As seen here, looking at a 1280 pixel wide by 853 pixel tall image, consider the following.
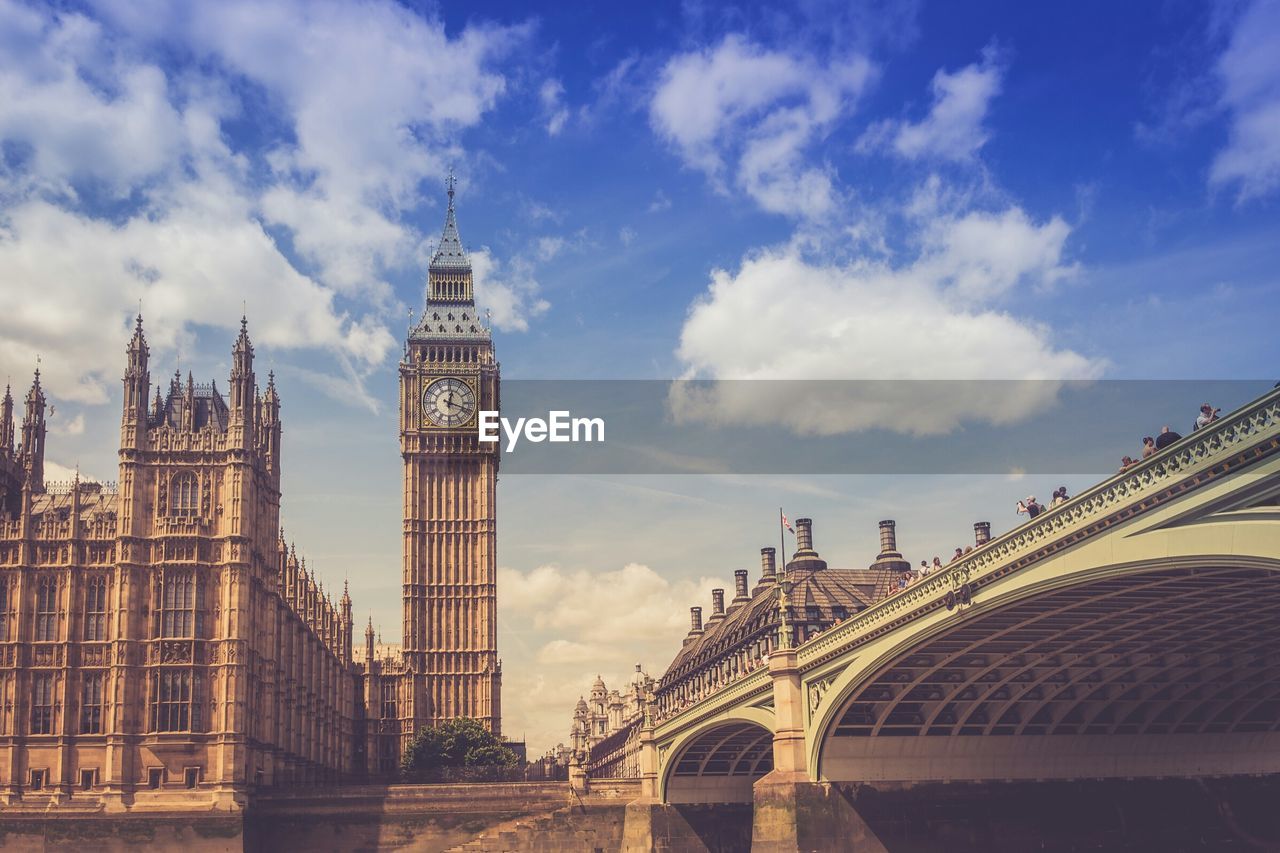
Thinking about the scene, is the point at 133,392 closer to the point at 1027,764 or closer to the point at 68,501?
the point at 68,501

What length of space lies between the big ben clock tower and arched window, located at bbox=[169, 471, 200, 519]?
48.2 m

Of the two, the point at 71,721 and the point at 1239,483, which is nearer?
the point at 1239,483

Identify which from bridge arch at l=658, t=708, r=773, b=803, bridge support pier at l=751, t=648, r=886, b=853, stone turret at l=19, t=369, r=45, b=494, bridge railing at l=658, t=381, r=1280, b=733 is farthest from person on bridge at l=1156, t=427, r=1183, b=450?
stone turret at l=19, t=369, r=45, b=494

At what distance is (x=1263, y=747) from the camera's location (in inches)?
2436

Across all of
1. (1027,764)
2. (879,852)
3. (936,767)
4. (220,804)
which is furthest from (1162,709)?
(220,804)

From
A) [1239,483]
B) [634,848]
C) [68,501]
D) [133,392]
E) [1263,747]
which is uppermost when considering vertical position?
[133,392]

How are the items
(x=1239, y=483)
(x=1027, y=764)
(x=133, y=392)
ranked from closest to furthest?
(x=1239, y=483) < (x=1027, y=764) < (x=133, y=392)

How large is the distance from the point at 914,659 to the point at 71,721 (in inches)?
2004

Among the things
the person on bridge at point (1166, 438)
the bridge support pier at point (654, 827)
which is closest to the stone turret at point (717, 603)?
the bridge support pier at point (654, 827)

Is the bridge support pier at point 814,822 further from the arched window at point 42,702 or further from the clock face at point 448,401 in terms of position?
the clock face at point 448,401

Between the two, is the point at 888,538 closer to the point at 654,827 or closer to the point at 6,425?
the point at 654,827

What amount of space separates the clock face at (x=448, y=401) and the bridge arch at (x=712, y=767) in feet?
199

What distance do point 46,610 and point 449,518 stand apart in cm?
5712

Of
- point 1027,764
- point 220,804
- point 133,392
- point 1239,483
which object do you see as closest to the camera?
point 1239,483
